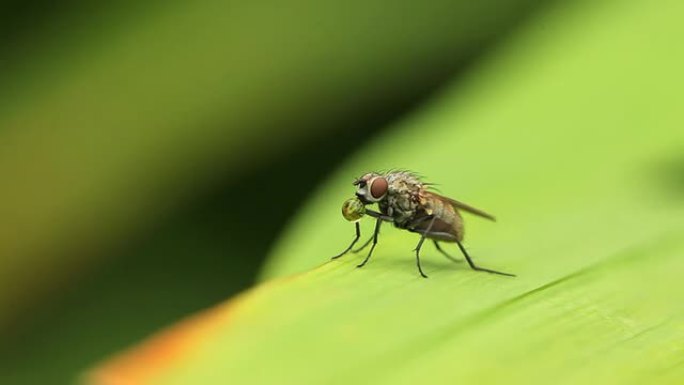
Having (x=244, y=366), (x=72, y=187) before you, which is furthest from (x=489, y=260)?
(x=72, y=187)

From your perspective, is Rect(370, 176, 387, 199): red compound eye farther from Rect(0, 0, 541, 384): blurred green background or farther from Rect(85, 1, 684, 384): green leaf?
Rect(0, 0, 541, 384): blurred green background

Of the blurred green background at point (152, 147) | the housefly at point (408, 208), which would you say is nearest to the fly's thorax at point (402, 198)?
the housefly at point (408, 208)

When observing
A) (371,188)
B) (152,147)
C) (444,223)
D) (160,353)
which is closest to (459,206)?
(444,223)

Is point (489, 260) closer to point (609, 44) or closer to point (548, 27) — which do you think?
point (609, 44)

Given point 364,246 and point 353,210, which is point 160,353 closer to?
point 364,246

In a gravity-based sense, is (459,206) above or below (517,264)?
above
